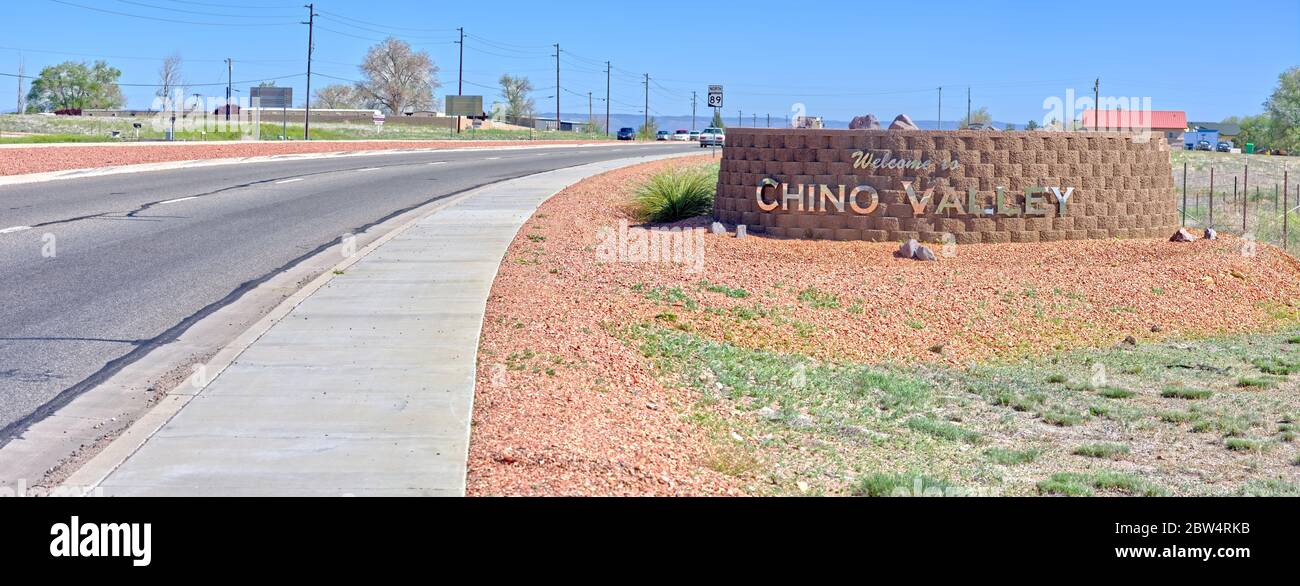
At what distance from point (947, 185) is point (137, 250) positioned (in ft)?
38.4

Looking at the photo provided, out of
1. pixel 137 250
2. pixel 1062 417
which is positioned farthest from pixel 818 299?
pixel 137 250

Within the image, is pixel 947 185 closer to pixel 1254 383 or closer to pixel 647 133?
pixel 1254 383

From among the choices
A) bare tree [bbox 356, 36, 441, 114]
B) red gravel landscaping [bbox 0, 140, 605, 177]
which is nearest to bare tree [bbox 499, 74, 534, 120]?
bare tree [bbox 356, 36, 441, 114]

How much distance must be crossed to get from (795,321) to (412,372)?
19.2 ft

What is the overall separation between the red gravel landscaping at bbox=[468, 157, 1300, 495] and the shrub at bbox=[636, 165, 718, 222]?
0.65 m

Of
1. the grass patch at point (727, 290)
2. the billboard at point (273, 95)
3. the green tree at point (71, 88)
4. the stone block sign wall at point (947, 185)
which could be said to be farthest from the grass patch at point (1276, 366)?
the green tree at point (71, 88)

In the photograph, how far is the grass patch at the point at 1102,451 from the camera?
28.5ft

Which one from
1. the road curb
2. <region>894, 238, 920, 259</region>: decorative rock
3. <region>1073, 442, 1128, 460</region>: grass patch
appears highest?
the road curb

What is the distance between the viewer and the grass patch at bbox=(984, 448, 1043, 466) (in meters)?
8.25

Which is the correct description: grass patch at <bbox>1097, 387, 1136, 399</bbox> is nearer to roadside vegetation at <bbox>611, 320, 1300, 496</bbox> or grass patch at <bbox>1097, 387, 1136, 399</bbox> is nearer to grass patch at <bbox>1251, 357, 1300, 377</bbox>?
roadside vegetation at <bbox>611, 320, 1300, 496</bbox>

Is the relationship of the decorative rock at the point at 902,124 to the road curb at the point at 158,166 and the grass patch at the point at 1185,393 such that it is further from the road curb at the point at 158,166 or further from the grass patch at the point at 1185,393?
the road curb at the point at 158,166

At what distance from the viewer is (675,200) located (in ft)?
73.6

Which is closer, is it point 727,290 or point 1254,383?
point 1254,383

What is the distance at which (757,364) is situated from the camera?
11.0 meters
